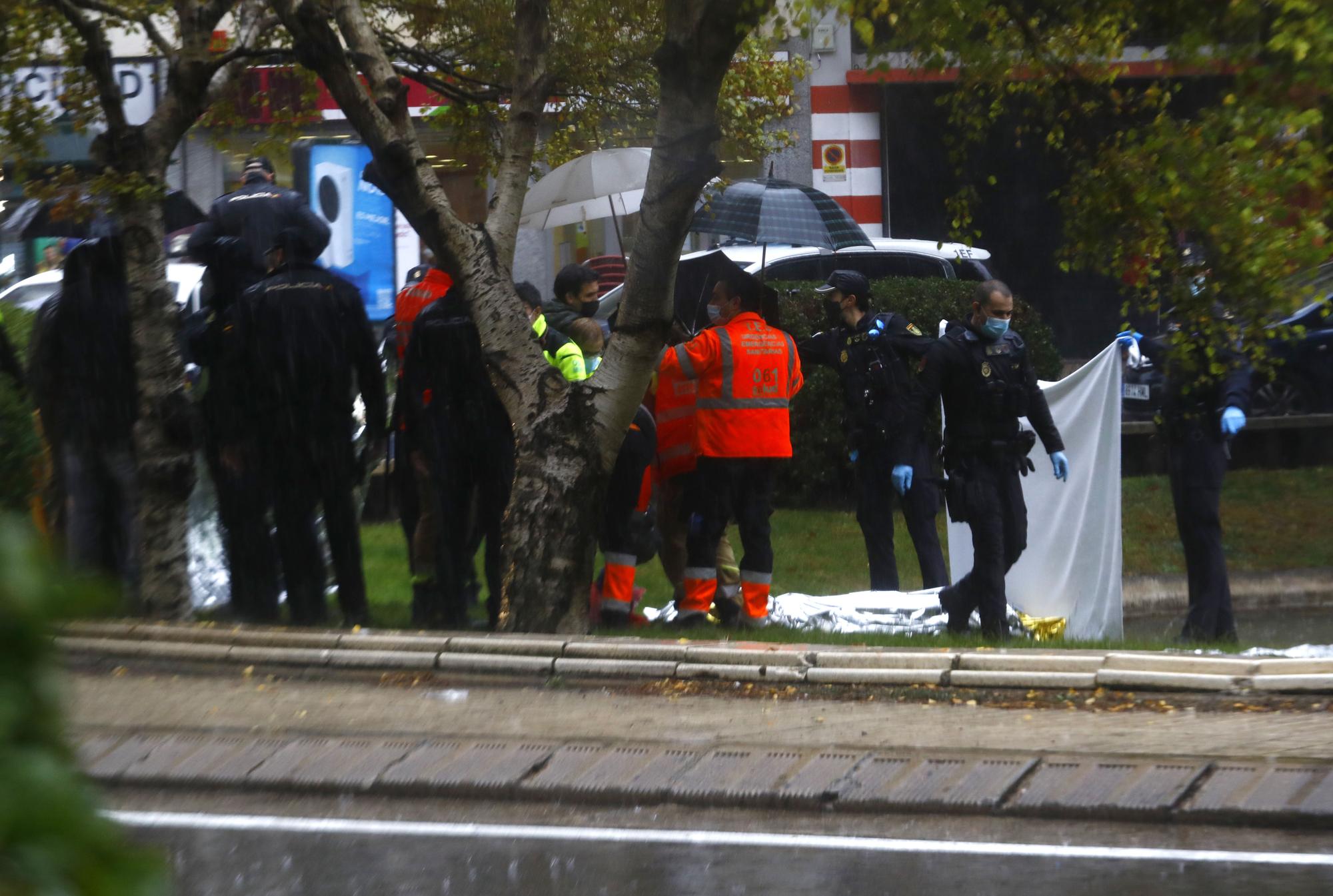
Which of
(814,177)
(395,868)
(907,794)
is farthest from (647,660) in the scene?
(814,177)

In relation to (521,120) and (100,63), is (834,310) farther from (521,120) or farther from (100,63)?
(100,63)

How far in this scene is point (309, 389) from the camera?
27.4ft

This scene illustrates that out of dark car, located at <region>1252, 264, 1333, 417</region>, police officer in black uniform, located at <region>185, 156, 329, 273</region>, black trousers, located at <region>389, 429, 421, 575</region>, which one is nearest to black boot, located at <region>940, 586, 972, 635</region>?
black trousers, located at <region>389, 429, 421, 575</region>

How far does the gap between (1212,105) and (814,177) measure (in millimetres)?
15739

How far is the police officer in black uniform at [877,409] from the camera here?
9.84 meters

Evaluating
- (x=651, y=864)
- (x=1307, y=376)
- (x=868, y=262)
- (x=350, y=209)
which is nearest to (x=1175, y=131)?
(x=651, y=864)

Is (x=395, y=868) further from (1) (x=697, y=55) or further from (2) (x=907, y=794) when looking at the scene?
(1) (x=697, y=55)

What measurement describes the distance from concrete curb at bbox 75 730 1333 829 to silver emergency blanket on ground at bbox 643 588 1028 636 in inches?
116

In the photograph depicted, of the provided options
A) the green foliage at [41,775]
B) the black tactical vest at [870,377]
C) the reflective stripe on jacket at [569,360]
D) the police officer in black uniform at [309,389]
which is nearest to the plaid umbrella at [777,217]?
the black tactical vest at [870,377]

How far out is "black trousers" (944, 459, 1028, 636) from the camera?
860 centimetres

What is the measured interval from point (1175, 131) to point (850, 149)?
15.9 metres

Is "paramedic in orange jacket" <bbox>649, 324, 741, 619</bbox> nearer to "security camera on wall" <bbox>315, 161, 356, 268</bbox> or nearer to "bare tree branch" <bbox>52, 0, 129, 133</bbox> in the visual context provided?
"bare tree branch" <bbox>52, 0, 129, 133</bbox>

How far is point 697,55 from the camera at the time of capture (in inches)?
287

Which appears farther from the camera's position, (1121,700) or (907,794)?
(1121,700)
